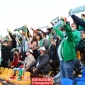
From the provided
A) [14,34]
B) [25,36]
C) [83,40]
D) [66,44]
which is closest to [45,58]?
[83,40]

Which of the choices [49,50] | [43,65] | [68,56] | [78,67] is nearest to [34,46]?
[49,50]

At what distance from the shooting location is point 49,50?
8719 millimetres

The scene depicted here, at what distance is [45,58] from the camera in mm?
7938

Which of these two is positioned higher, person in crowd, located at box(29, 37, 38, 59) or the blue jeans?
person in crowd, located at box(29, 37, 38, 59)

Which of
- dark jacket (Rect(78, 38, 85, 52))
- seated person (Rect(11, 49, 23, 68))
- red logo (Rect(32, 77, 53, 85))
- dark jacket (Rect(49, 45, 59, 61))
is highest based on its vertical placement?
dark jacket (Rect(78, 38, 85, 52))

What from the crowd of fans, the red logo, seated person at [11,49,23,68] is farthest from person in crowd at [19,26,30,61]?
the red logo

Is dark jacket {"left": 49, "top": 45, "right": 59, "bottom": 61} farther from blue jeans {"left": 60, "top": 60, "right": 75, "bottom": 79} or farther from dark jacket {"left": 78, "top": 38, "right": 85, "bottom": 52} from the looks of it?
blue jeans {"left": 60, "top": 60, "right": 75, "bottom": 79}

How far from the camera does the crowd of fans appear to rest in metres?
6.29

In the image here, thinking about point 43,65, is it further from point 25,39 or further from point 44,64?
point 25,39

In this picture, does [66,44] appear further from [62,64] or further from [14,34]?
[14,34]

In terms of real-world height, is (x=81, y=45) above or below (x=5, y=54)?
above

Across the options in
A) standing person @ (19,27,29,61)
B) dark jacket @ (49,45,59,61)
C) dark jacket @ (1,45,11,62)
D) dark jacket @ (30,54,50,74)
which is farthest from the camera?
dark jacket @ (1,45,11,62)

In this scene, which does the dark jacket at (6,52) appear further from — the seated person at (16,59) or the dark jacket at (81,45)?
the dark jacket at (81,45)

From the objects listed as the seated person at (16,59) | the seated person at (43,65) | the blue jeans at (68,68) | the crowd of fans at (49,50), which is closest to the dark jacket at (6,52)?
the crowd of fans at (49,50)
